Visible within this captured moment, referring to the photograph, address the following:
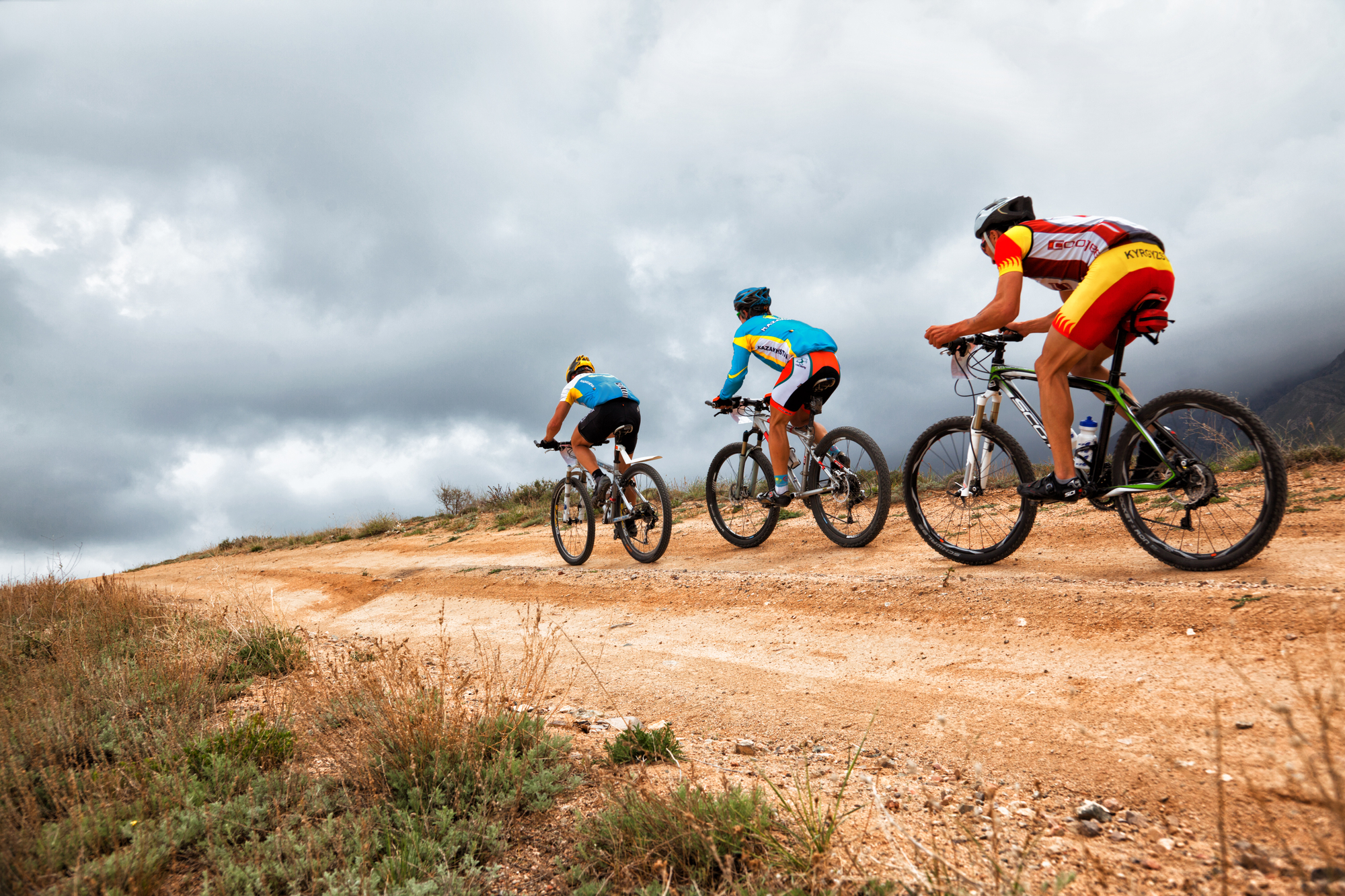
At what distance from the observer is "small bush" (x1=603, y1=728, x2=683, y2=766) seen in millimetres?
2830

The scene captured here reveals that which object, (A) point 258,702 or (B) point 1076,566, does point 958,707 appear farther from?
(A) point 258,702

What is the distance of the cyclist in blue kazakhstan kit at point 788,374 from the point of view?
751cm

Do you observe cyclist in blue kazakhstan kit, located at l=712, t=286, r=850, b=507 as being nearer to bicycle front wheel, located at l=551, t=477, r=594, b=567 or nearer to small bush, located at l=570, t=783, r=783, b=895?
bicycle front wheel, located at l=551, t=477, r=594, b=567

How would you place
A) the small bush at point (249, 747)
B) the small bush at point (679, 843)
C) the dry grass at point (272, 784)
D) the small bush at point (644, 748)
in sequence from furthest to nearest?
the small bush at point (249, 747) < the small bush at point (644, 748) < the dry grass at point (272, 784) < the small bush at point (679, 843)

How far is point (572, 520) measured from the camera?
938 cm

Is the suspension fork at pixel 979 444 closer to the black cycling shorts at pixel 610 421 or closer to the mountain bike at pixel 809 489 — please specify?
the mountain bike at pixel 809 489

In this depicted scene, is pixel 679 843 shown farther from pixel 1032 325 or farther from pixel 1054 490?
pixel 1032 325

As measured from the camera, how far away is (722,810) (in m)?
2.08

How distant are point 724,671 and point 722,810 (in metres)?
2.10

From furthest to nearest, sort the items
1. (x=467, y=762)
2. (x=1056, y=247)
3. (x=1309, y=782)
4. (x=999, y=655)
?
1. (x=1056, y=247)
2. (x=999, y=655)
3. (x=467, y=762)
4. (x=1309, y=782)

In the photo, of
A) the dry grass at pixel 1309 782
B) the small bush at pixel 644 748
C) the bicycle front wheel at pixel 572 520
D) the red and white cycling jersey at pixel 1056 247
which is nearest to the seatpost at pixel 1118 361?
the red and white cycling jersey at pixel 1056 247

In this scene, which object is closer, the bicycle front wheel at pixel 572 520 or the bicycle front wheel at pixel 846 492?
the bicycle front wheel at pixel 846 492

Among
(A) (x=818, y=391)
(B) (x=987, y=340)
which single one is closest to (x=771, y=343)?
(A) (x=818, y=391)

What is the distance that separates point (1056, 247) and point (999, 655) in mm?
3227
